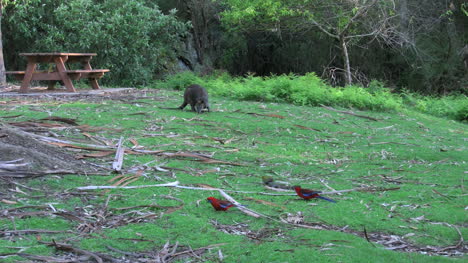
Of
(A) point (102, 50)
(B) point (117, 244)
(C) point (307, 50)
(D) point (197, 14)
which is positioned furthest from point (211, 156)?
(D) point (197, 14)

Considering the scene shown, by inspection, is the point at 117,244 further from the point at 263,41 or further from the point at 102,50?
the point at 263,41

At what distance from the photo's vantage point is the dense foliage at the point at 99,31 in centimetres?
1761

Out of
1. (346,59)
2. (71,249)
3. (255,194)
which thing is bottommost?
(255,194)

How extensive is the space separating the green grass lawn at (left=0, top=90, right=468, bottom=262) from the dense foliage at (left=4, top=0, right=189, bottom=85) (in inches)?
329

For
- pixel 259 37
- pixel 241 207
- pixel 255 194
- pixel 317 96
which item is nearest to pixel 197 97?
pixel 317 96

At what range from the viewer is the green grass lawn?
12.1 ft

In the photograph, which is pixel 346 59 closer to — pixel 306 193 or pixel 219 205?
pixel 306 193

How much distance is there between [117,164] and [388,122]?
7.53 metres

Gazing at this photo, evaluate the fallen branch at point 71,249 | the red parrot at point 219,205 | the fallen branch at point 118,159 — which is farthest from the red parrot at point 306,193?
the fallen branch at point 71,249

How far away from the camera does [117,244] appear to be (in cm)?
362

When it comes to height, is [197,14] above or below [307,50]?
above

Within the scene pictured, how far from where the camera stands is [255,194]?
5109 millimetres

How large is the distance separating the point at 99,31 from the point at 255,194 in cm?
1383

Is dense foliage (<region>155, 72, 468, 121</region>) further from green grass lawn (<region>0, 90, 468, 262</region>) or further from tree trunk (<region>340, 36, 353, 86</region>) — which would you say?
green grass lawn (<region>0, 90, 468, 262</region>)
